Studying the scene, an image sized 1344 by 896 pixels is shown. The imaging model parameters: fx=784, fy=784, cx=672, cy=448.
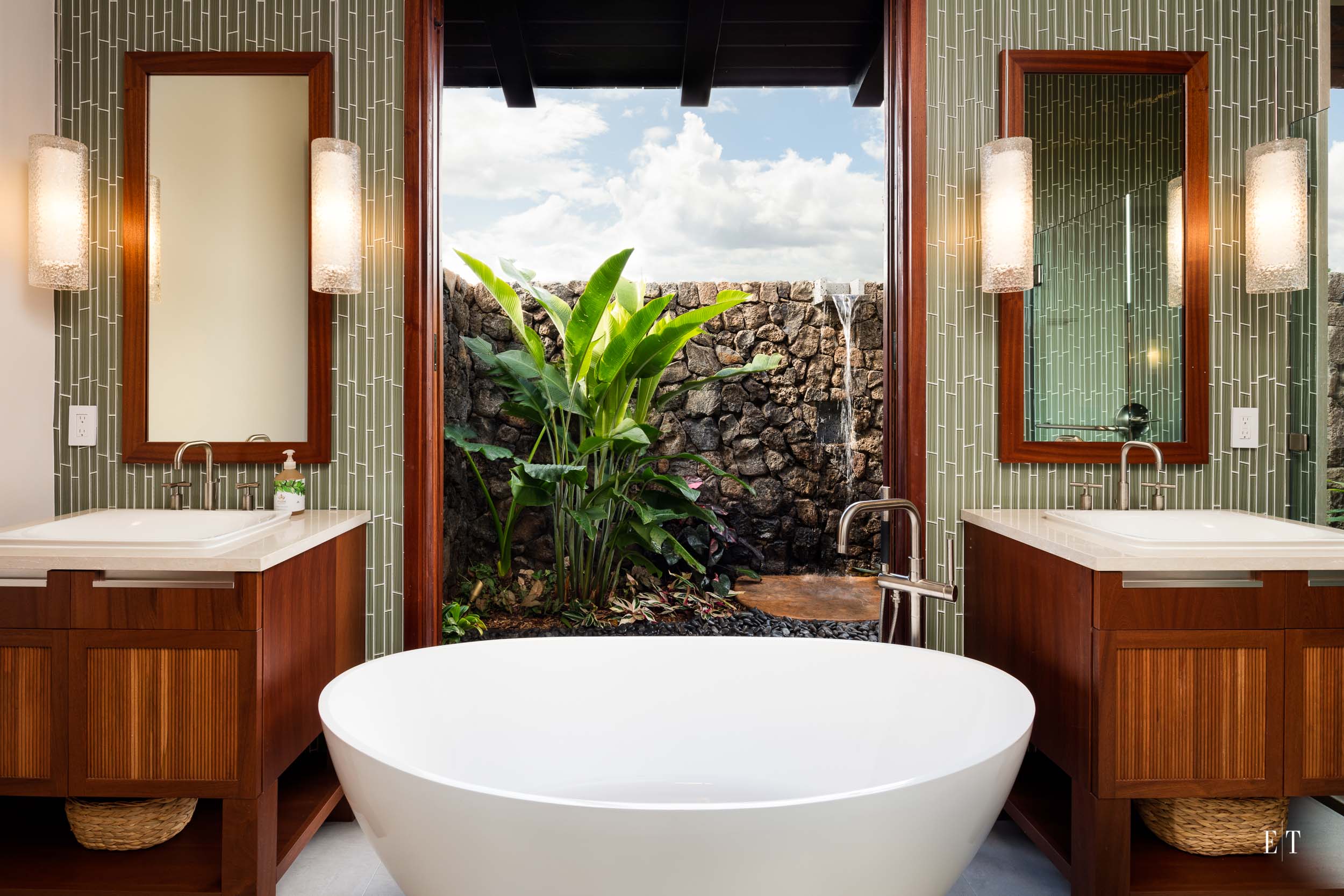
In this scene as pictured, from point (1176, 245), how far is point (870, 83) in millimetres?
1915

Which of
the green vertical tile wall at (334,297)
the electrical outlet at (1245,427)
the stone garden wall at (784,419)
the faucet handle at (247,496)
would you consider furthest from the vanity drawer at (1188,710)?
the stone garden wall at (784,419)

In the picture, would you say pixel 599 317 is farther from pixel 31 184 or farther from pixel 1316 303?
pixel 1316 303

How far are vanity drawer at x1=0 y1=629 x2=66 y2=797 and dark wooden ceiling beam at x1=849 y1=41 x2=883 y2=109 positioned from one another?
11.1ft

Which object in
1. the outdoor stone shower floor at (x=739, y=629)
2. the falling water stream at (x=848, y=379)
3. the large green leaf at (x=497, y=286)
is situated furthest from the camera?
the falling water stream at (x=848, y=379)

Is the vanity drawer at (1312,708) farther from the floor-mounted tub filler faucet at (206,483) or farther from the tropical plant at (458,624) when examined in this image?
the tropical plant at (458,624)

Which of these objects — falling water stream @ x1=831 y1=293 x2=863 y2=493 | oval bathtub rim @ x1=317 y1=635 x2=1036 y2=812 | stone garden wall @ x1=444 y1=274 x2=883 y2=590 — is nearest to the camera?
oval bathtub rim @ x1=317 y1=635 x2=1036 y2=812

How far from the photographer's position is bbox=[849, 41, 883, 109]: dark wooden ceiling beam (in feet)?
11.1

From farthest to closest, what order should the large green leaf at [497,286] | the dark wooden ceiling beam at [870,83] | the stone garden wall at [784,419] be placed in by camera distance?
the stone garden wall at [784,419]
the dark wooden ceiling beam at [870,83]
the large green leaf at [497,286]

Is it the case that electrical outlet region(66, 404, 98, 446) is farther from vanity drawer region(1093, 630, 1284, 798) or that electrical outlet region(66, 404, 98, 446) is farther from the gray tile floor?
vanity drawer region(1093, 630, 1284, 798)

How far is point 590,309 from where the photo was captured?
9.65 ft

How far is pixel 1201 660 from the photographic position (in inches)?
60.2

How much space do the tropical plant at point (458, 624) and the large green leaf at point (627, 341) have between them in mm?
1249

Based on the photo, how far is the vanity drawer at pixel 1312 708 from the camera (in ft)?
5.01

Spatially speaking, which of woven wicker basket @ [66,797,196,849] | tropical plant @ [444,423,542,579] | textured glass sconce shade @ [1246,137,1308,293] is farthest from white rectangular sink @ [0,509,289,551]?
textured glass sconce shade @ [1246,137,1308,293]
